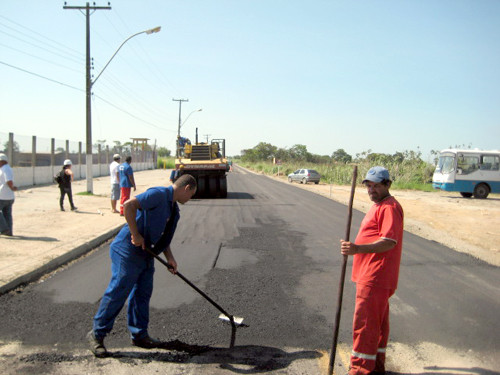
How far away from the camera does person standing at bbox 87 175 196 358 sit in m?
3.62

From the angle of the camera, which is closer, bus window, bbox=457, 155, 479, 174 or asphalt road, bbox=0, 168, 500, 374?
asphalt road, bbox=0, 168, 500, 374

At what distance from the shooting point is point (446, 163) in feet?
85.3

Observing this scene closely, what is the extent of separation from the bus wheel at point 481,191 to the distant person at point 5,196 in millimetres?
24936

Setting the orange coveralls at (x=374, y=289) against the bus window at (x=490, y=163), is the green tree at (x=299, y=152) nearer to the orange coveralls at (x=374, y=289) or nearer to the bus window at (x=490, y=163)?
the bus window at (x=490, y=163)

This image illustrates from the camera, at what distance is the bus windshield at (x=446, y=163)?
25406mm

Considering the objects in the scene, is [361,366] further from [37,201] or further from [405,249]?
[37,201]

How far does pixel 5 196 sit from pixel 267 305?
577 cm

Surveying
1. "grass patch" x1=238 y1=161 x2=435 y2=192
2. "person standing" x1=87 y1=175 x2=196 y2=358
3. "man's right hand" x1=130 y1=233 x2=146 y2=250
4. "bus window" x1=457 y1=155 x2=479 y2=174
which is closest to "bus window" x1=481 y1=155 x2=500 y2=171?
"bus window" x1=457 y1=155 x2=479 y2=174

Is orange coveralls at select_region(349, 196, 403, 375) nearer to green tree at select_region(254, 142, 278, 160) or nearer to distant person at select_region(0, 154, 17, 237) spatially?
distant person at select_region(0, 154, 17, 237)

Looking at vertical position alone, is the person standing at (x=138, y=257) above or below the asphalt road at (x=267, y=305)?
above

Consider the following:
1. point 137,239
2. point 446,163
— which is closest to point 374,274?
point 137,239

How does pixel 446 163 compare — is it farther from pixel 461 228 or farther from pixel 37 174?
pixel 37 174

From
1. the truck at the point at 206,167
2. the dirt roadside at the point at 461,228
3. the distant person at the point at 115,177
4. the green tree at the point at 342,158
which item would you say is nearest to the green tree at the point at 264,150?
the green tree at the point at 342,158

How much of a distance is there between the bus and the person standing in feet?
81.1
